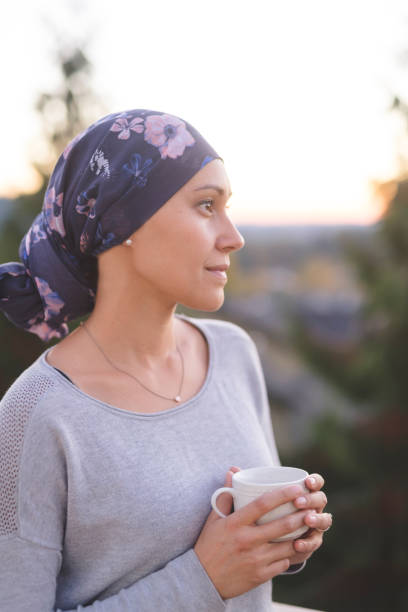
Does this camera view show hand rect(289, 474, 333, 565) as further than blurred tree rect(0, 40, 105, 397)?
No

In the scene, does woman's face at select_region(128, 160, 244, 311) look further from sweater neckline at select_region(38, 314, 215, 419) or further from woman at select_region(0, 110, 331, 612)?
sweater neckline at select_region(38, 314, 215, 419)

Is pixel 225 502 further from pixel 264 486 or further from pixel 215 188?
pixel 215 188

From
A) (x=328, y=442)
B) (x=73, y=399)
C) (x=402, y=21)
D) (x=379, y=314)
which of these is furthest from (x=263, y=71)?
(x=73, y=399)

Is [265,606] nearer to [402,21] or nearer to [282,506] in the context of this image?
[282,506]

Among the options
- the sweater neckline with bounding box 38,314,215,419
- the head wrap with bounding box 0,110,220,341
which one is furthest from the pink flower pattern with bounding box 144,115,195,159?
the sweater neckline with bounding box 38,314,215,419

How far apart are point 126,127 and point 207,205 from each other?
0.27 metres

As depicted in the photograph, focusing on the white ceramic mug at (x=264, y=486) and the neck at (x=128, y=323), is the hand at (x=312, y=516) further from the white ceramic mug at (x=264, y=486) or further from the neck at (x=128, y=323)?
the neck at (x=128, y=323)

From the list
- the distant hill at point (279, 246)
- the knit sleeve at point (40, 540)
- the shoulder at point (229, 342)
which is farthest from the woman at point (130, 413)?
the distant hill at point (279, 246)

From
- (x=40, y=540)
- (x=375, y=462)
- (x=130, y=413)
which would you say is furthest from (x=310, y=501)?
(x=375, y=462)

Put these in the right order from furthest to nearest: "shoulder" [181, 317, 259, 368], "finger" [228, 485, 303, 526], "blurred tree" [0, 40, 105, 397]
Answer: "blurred tree" [0, 40, 105, 397] → "shoulder" [181, 317, 259, 368] → "finger" [228, 485, 303, 526]

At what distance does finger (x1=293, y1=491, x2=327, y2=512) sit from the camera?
1.24 m

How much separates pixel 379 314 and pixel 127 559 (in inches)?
172

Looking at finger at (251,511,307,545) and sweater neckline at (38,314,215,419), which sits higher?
sweater neckline at (38,314,215,419)

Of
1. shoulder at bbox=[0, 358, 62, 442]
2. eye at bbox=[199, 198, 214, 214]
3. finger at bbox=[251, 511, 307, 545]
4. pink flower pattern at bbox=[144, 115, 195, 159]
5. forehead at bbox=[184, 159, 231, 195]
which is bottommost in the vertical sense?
finger at bbox=[251, 511, 307, 545]
